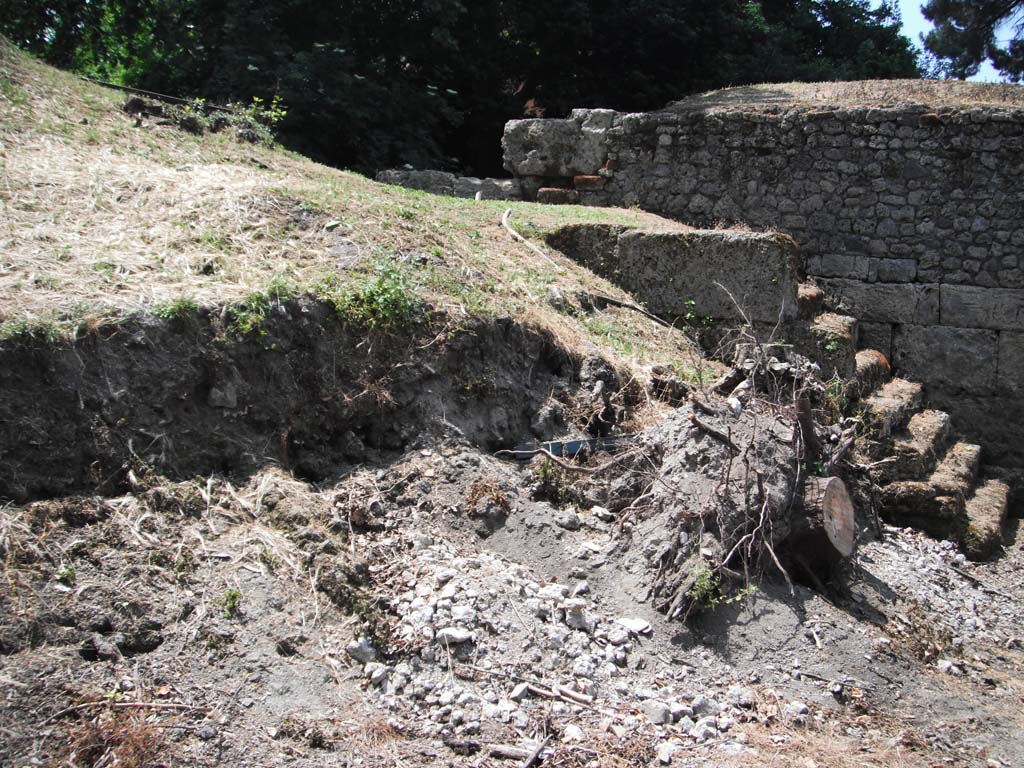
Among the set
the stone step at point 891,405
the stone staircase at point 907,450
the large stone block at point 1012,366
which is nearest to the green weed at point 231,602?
the stone staircase at point 907,450

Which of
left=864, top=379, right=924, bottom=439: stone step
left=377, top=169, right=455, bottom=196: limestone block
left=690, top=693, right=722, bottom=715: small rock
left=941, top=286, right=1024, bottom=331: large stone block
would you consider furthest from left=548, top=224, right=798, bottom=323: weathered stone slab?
left=690, top=693, right=722, bottom=715: small rock

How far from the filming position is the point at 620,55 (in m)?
12.4

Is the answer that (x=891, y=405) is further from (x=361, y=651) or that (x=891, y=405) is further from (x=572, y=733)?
(x=361, y=651)

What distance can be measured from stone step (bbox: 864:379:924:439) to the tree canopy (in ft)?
18.2

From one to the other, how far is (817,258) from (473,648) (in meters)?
6.16

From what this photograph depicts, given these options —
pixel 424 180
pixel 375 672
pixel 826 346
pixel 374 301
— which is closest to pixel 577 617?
pixel 375 672

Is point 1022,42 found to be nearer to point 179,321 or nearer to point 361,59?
point 361,59

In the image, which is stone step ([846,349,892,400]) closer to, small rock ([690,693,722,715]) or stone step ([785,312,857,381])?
stone step ([785,312,857,381])

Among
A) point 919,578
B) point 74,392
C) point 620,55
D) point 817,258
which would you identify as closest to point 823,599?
point 919,578

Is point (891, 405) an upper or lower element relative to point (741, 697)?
upper

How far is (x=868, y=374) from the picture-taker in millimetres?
7746

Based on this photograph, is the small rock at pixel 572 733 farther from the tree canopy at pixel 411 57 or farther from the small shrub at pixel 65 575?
the tree canopy at pixel 411 57

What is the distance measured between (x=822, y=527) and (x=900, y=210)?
5008 millimetres

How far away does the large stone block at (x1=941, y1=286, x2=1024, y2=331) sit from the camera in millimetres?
8328
